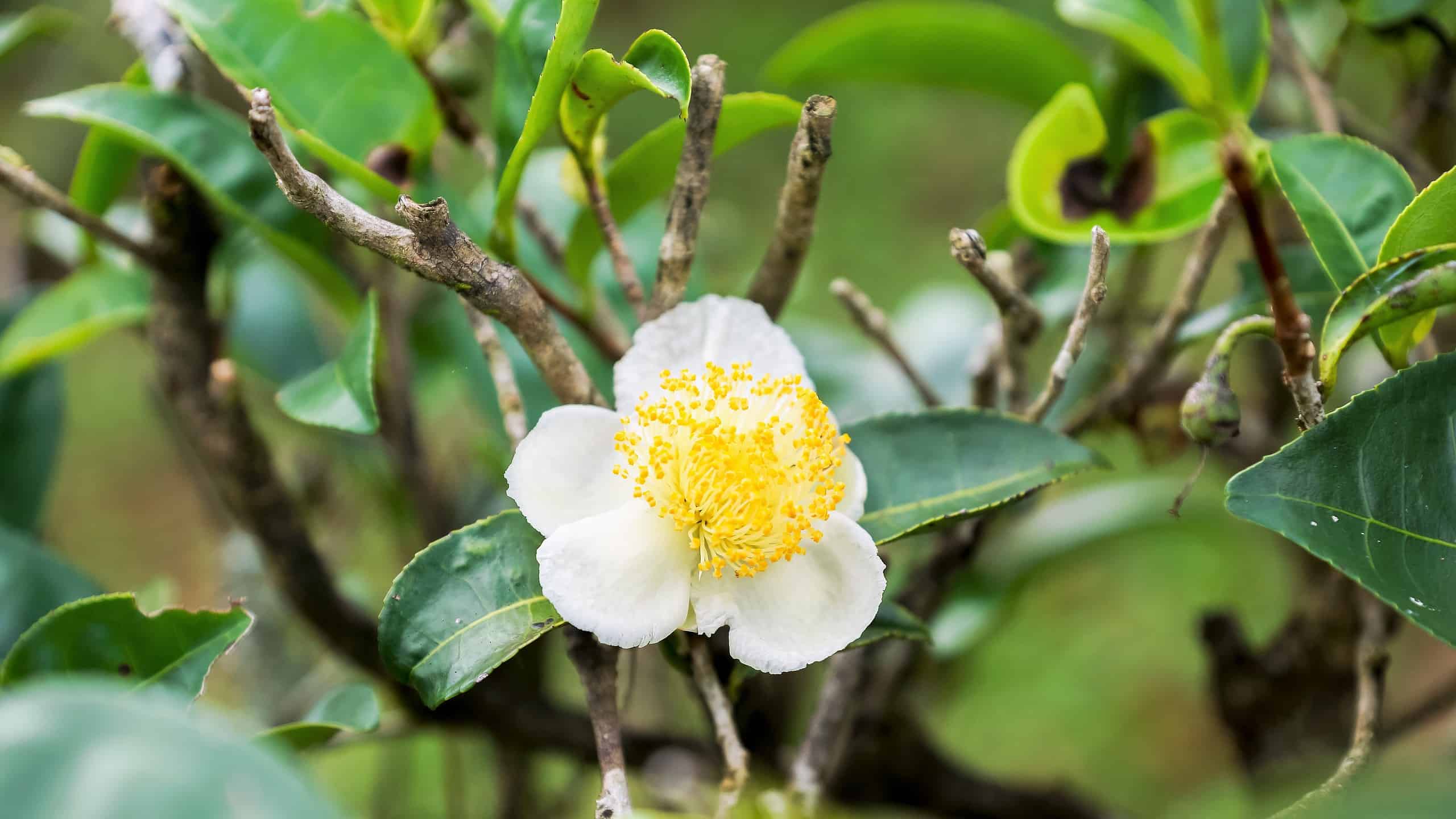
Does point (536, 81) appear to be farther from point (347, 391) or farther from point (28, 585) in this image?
point (28, 585)

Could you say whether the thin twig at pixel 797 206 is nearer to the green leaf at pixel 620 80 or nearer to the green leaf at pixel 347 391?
the green leaf at pixel 620 80

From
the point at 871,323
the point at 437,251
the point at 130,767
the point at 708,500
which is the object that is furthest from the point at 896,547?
the point at 130,767

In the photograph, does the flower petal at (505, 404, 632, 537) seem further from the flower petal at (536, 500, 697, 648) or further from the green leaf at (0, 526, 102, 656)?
the green leaf at (0, 526, 102, 656)

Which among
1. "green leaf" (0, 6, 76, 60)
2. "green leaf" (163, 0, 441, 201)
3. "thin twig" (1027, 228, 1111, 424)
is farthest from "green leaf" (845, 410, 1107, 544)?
"green leaf" (0, 6, 76, 60)

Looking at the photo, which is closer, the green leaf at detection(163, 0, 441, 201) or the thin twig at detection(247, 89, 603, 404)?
the thin twig at detection(247, 89, 603, 404)

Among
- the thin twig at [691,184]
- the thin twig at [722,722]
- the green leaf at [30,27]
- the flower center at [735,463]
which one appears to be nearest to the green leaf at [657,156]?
the thin twig at [691,184]

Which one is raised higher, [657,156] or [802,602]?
[657,156]

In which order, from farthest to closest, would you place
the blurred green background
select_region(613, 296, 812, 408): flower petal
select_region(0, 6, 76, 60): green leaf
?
the blurred green background < select_region(0, 6, 76, 60): green leaf < select_region(613, 296, 812, 408): flower petal
